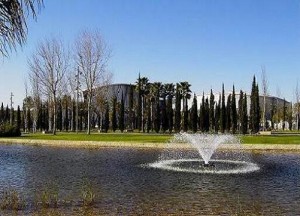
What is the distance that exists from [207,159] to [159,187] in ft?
30.7

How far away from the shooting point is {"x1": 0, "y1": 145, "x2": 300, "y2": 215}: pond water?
37.6 feet

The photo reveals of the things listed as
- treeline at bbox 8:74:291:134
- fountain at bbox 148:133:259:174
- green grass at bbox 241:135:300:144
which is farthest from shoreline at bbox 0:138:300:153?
treeline at bbox 8:74:291:134

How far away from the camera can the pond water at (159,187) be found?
1145cm

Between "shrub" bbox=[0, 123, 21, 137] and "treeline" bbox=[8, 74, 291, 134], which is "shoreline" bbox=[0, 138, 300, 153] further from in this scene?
"treeline" bbox=[8, 74, 291, 134]

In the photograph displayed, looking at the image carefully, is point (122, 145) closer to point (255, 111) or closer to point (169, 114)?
point (255, 111)

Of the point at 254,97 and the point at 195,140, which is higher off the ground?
the point at 254,97

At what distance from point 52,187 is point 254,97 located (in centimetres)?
4525

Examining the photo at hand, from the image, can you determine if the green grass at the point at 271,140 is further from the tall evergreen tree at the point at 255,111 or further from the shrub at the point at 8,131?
the shrub at the point at 8,131

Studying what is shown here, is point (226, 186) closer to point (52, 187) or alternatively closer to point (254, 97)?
point (52, 187)

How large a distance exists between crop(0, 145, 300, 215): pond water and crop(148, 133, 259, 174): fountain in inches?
45.3

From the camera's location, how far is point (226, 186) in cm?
1554

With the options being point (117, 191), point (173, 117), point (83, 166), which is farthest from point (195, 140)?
point (173, 117)

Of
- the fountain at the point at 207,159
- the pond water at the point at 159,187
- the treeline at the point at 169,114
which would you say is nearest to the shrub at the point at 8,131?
the treeline at the point at 169,114

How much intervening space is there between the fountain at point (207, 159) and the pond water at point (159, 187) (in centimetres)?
115
